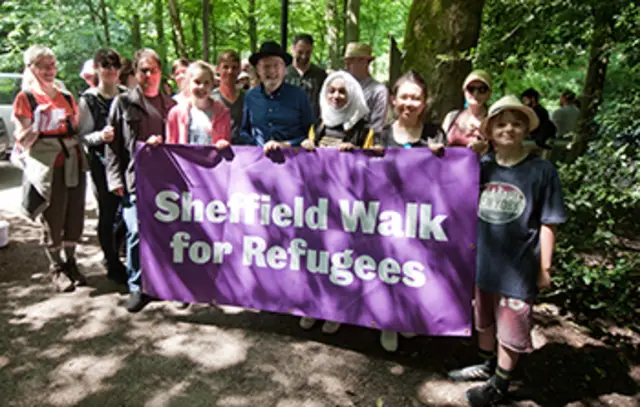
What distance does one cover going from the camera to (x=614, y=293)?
3.84m

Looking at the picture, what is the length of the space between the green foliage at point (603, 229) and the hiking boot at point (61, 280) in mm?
4402

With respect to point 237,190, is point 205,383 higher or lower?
lower

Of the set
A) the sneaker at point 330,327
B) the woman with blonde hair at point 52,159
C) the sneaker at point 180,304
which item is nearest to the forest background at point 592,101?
the sneaker at point 330,327

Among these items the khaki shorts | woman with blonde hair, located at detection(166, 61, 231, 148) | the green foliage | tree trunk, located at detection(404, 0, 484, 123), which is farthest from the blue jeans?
the green foliage

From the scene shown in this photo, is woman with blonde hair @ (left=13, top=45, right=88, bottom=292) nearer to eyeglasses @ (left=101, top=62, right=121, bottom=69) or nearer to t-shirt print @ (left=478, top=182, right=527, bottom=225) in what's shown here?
eyeglasses @ (left=101, top=62, right=121, bottom=69)

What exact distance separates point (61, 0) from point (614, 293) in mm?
19624

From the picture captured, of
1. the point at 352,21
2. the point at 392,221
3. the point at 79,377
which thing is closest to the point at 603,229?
the point at 392,221

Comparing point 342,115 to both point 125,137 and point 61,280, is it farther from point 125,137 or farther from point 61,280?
point 61,280

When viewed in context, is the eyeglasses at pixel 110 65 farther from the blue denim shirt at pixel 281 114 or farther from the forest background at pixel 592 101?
the forest background at pixel 592 101

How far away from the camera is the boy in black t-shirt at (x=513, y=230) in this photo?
2717mm

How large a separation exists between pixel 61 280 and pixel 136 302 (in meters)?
0.97

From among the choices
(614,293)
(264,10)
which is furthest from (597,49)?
(264,10)

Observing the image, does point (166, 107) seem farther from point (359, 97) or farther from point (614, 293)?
point (614, 293)

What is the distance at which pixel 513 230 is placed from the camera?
110 inches
